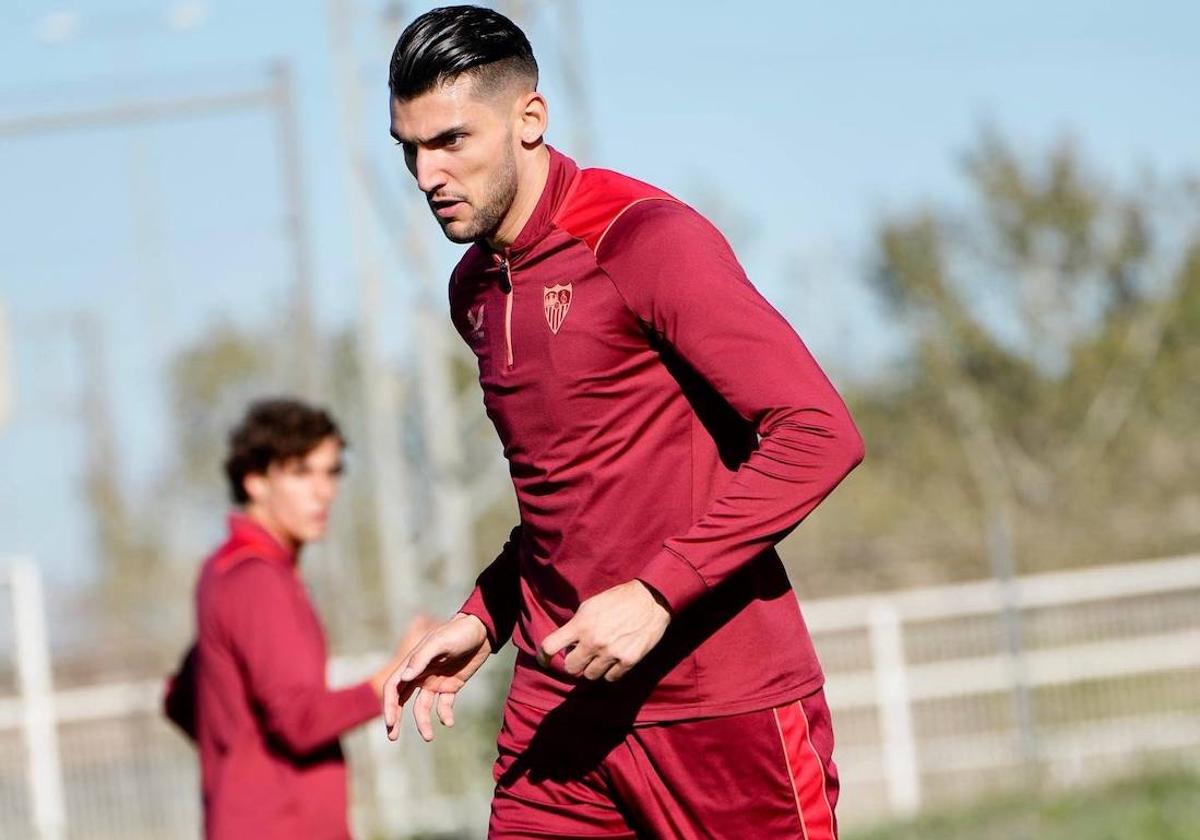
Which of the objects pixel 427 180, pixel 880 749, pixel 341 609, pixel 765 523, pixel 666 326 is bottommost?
pixel 880 749

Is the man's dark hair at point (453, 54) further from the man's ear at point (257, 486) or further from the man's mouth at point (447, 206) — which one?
the man's ear at point (257, 486)

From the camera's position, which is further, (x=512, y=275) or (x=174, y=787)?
(x=174, y=787)

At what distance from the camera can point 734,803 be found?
3.58 m

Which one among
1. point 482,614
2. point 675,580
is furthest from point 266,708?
point 675,580

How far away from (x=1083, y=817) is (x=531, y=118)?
7.57 meters

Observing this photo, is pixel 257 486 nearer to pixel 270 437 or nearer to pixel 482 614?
pixel 270 437

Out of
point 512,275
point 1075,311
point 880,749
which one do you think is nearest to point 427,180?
point 512,275

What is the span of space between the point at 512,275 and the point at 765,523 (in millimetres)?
708

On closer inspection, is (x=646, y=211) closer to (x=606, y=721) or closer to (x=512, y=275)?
(x=512, y=275)

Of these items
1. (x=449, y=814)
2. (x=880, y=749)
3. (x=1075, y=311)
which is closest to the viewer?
(x=449, y=814)

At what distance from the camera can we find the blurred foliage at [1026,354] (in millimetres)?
29266

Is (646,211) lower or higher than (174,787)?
higher

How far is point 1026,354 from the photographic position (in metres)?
30.4

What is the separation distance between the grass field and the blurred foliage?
52.1 ft
